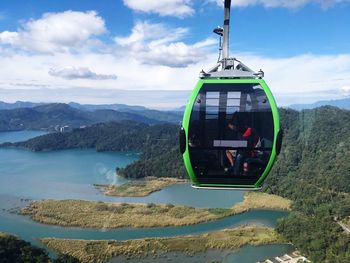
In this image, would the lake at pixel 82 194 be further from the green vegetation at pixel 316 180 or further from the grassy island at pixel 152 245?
the green vegetation at pixel 316 180

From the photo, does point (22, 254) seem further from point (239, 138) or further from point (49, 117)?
point (49, 117)

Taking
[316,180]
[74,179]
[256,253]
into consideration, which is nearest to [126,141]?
[74,179]

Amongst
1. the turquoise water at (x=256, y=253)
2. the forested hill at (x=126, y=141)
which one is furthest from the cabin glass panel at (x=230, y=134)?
the forested hill at (x=126, y=141)

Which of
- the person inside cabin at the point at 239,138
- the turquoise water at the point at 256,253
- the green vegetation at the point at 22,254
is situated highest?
the person inside cabin at the point at 239,138

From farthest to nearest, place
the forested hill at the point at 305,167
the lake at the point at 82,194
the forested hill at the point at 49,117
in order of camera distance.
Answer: the forested hill at the point at 49,117
the lake at the point at 82,194
the forested hill at the point at 305,167

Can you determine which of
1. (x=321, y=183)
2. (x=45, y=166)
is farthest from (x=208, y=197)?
(x=45, y=166)

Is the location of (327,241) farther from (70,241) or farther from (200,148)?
(200,148)
